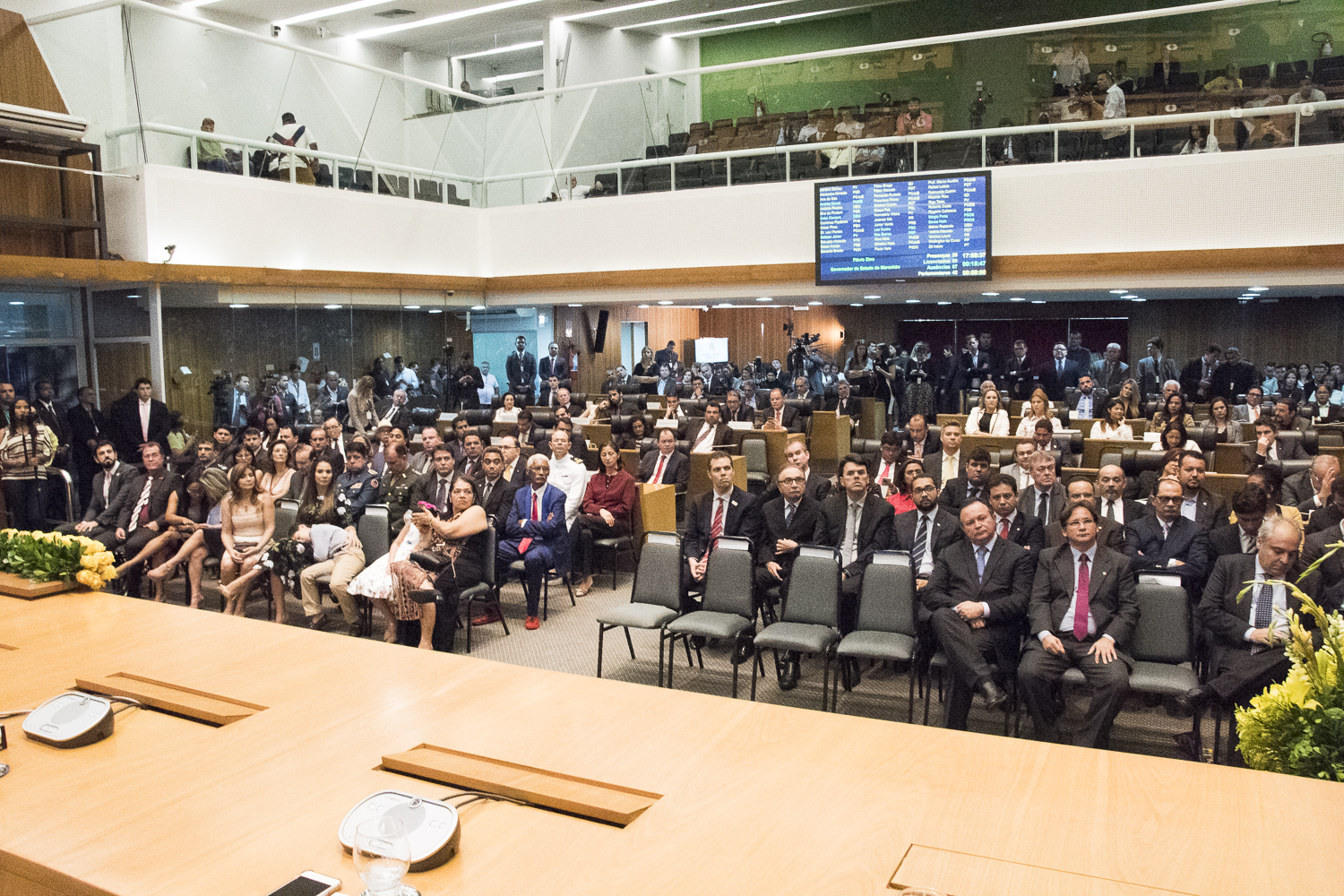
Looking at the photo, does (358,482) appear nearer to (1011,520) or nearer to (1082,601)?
(1011,520)

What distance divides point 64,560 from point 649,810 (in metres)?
3.87

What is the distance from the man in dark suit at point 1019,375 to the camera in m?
14.6

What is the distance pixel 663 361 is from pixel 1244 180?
9255mm

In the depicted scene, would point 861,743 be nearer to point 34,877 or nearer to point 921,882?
point 921,882

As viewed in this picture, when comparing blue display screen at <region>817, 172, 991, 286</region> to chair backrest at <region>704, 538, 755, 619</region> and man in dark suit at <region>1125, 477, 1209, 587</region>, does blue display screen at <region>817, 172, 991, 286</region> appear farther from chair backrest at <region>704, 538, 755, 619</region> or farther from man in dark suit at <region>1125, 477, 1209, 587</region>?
chair backrest at <region>704, 538, 755, 619</region>

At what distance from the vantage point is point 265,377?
11062 mm

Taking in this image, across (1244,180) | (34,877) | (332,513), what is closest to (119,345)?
(332,513)

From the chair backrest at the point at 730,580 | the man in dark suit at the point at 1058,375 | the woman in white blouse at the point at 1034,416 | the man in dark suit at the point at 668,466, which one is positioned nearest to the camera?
the chair backrest at the point at 730,580

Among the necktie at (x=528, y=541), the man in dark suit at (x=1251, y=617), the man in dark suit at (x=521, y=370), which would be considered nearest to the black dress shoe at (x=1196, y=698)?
the man in dark suit at (x=1251, y=617)

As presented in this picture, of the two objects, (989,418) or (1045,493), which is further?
(989,418)

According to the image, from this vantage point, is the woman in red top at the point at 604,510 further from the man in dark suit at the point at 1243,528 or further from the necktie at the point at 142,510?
the man in dark suit at the point at 1243,528

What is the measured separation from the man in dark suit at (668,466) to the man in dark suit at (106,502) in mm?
4296

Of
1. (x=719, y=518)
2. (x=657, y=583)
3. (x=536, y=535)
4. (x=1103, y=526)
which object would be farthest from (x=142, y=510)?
(x=1103, y=526)

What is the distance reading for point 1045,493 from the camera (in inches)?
265
